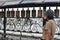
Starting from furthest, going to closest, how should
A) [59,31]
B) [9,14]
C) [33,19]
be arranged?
[9,14] → [33,19] → [59,31]

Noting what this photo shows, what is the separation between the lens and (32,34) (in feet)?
28.9

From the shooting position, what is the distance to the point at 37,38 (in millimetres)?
8656

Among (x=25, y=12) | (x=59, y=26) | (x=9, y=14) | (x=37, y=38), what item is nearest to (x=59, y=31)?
(x=59, y=26)

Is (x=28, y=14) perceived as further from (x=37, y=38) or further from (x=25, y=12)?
(x=37, y=38)

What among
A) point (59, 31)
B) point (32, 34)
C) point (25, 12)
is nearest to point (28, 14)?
point (25, 12)

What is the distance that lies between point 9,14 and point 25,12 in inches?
33.3

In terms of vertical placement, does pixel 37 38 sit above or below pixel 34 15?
below

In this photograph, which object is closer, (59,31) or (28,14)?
(59,31)

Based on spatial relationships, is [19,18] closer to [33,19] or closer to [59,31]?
[33,19]

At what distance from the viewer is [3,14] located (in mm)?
9633

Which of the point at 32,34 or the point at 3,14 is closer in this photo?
the point at 32,34

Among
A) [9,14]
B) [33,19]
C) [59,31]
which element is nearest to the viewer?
[59,31]

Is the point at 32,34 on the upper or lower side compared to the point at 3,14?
lower

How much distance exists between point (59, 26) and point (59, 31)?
0.18 m
